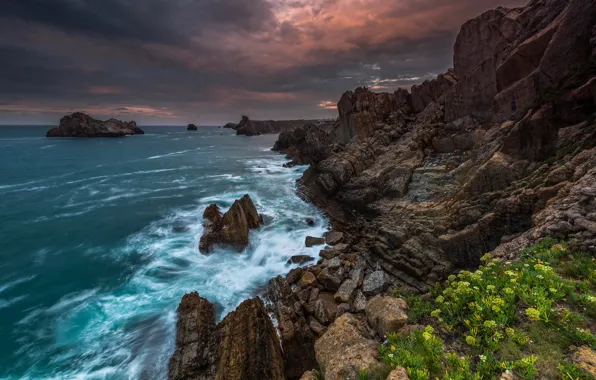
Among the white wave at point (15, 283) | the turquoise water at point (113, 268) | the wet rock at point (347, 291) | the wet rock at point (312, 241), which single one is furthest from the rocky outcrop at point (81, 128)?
the wet rock at point (347, 291)

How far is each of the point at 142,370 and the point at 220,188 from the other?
37528 millimetres

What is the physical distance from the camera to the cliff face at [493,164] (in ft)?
44.2

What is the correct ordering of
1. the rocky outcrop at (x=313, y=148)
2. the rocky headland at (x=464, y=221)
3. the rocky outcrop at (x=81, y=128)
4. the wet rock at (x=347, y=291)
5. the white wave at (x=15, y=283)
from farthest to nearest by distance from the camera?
the rocky outcrop at (x=81, y=128) < the rocky outcrop at (x=313, y=148) < the white wave at (x=15, y=283) < the wet rock at (x=347, y=291) < the rocky headland at (x=464, y=221)

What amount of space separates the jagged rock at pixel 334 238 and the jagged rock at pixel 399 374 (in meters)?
19.7

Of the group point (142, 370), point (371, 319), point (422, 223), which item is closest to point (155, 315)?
point (142, 370)

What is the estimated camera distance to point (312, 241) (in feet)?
85.8

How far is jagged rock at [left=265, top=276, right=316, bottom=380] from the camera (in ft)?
42.7

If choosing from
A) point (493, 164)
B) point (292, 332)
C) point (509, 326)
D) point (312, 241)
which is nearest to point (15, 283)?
point (292, 332)

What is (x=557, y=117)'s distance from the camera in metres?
15.9

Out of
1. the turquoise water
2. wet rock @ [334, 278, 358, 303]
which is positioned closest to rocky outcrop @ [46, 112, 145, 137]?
the turquoise water

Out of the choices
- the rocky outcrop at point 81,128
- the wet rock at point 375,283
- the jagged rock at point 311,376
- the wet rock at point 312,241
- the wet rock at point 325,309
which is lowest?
the wet rock at point 325,309

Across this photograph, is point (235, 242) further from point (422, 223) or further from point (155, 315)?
point (422, 223)

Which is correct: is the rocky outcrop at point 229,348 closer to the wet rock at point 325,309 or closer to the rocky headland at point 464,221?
the rocky headland at point 464,221

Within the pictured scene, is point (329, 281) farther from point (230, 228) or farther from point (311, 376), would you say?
point (230, 228)
